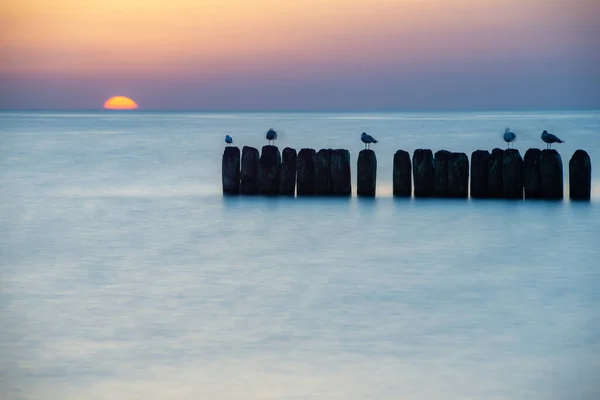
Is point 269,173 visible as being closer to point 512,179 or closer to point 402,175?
point 402,175

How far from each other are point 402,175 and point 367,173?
2.33 feet

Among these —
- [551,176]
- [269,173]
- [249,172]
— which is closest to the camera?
[551,176]

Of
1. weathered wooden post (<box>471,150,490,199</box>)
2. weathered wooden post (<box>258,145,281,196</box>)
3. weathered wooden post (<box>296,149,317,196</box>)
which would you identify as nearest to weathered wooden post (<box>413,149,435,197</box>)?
weathered wooden post (<box>471,150,490,199</box>)

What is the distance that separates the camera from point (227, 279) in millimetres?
11227

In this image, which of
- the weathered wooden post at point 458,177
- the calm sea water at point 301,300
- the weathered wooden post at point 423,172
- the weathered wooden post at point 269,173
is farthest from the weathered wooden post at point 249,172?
the weathered wooden post at point 458,177

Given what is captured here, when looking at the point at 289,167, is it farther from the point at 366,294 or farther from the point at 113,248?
the point at 366,294

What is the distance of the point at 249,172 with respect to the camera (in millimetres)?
17672

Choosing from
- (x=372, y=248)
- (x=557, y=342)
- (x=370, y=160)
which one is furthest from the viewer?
(x=370, y=160)

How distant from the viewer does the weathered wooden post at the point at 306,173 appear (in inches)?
666

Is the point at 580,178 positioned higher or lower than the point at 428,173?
lower

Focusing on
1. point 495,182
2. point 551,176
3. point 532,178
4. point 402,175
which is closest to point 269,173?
point 402,175

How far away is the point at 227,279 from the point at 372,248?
3.01 metres

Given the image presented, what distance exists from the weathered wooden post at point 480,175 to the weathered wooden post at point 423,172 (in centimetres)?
69

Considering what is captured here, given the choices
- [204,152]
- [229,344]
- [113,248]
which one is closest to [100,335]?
[229,344]
